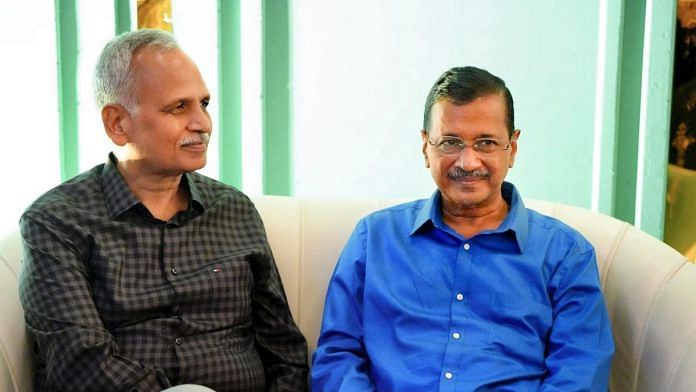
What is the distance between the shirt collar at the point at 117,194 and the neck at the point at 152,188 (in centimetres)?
3

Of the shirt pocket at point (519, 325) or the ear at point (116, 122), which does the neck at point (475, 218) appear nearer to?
the shirt pocket at point (519, 325)

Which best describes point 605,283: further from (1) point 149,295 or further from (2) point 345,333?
(1) point 149,295

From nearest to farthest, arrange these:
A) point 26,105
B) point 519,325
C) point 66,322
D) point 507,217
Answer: point 66,322 → point 519,325 → point 507,217 → point 26,105

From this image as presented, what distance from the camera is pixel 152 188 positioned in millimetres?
1907

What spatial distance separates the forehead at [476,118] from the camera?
71.9 inches

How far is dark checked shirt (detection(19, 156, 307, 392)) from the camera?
5.47ft

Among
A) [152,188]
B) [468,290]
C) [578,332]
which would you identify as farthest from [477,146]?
[152,188]

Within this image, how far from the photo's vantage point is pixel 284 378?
1.92 m

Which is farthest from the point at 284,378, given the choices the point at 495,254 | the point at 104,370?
the point at 495,254

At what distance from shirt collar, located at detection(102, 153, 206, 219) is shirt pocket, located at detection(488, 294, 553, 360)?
2.47 ft

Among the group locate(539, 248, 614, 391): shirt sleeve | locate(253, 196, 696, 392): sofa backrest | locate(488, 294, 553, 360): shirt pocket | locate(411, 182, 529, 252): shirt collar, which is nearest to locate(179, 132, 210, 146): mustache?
locate(253, 196, 696, 392): sofa backrest

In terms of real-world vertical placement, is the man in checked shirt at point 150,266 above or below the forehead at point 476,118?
below

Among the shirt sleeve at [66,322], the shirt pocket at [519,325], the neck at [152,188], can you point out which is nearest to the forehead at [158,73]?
the neck at [152,188]

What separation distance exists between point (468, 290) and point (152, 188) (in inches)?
31.2
